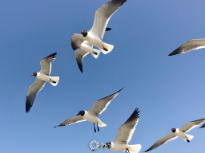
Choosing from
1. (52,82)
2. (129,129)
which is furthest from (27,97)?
(129,129)

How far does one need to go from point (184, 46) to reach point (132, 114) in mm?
3686

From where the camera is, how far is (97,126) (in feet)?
28.6

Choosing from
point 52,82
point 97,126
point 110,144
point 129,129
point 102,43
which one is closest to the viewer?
point 129,129

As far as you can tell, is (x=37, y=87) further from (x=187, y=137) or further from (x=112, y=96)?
(x=187, y=137)

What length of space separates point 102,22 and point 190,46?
12.2ft

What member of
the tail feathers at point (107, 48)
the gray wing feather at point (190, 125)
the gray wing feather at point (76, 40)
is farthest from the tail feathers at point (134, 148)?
the gray wing feather at point (76, 40)

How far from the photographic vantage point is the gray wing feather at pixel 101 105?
8156 mm

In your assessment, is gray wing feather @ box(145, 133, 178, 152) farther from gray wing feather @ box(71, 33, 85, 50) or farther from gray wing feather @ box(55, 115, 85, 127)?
gray wing feather @ box(71, 33, 85, 50)

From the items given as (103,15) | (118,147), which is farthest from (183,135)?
(103,15)

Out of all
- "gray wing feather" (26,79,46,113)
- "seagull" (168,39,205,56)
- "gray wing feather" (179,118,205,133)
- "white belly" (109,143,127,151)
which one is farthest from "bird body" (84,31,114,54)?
"gray wing feather" (179,118,205,133)

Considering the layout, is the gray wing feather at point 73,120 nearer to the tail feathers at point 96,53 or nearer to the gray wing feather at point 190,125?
the tail feathers at point 96,53

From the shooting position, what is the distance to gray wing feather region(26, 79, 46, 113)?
36.0 feet

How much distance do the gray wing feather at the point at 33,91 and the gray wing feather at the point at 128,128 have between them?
233 inches

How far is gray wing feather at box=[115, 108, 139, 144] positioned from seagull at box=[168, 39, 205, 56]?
3.22m
